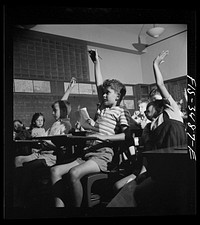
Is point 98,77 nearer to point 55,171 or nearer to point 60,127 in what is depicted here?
point 60,127

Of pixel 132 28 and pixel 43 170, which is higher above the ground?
pixel 132 28

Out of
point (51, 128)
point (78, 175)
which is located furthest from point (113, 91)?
point (78, 175)

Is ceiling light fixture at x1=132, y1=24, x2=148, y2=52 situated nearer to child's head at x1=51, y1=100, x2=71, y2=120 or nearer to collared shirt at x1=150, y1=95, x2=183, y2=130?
collared shirt at x1=150, y1=95, x2=183, y2=130

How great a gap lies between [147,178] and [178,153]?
0.93ft

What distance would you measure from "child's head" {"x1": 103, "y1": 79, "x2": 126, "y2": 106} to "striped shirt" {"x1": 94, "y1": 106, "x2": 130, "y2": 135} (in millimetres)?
54

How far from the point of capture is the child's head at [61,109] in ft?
6.61

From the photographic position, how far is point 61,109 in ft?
6.62

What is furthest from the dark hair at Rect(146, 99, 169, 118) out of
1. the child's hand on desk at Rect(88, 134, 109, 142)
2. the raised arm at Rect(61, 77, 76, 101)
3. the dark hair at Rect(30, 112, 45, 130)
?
the dark hair at Rect(30, 112, 45, 130)

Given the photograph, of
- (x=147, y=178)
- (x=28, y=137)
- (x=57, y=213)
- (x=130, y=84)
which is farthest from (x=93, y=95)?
(x=57, y=213)

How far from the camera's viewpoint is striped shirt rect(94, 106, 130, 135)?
203 centimetres

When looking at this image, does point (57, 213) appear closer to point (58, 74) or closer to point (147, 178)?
point (147, 178)

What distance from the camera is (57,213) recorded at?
199cm

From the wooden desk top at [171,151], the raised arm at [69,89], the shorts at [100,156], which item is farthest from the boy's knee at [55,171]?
the wooden desk top at [171,151]

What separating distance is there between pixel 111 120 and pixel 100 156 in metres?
0.26
